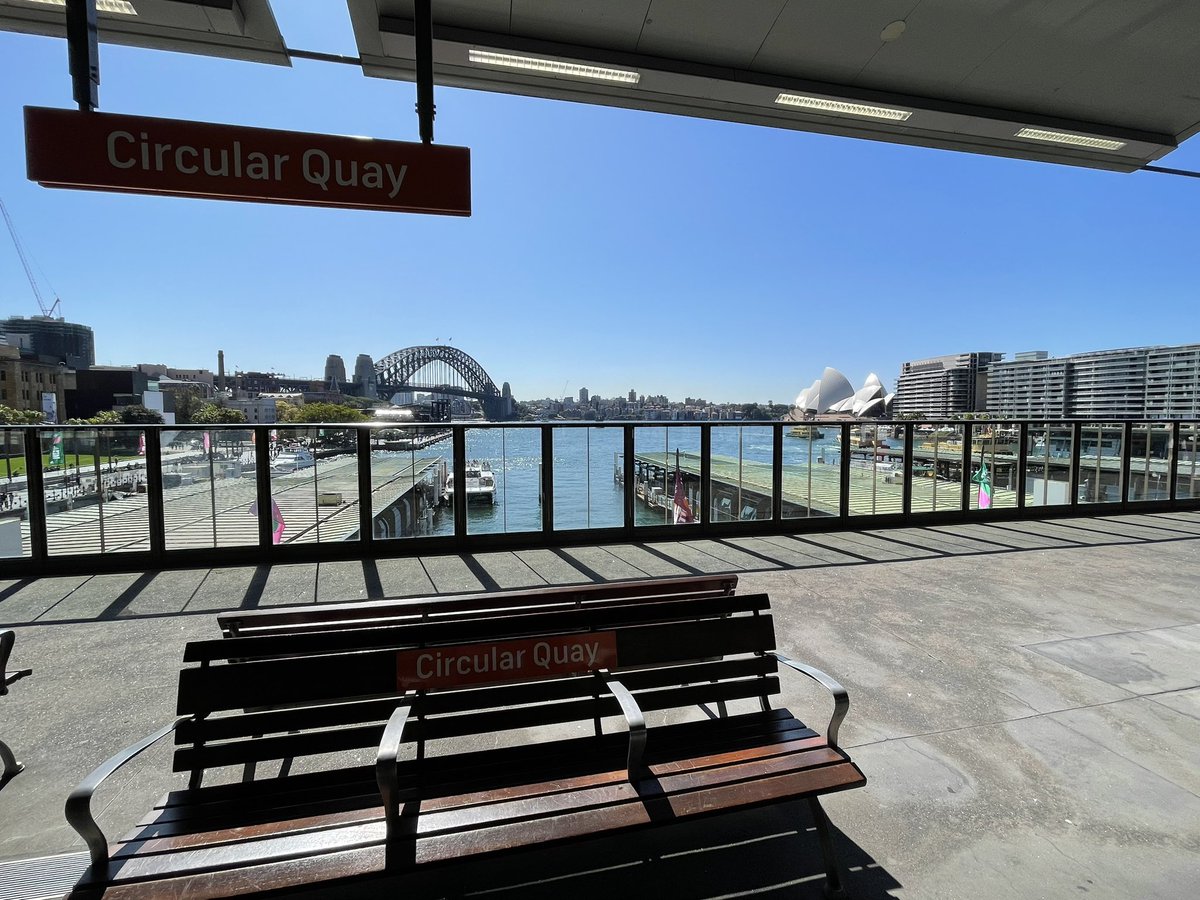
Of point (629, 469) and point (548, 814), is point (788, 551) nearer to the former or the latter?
point (629, 469)

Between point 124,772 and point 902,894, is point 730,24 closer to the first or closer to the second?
point 902,894

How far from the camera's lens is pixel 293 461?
20.3 feet

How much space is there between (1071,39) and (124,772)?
808cm

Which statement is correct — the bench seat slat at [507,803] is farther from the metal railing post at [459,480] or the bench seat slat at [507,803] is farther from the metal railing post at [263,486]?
the metal railing post at [263,486]

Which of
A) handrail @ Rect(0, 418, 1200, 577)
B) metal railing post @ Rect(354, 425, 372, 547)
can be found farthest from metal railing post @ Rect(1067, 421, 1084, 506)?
metal railing post @ Rect(354, 425, 372, 547)

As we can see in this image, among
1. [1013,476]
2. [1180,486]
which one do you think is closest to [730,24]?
[1013,476]

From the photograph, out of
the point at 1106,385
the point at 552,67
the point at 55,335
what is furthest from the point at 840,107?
the point at 55,335

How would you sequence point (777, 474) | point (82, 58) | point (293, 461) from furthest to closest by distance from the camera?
point (777, 474)
point (293, 461)
point (82, 58)

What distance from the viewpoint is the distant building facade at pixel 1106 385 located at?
11.4 m

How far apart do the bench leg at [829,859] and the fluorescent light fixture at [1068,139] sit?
695cm

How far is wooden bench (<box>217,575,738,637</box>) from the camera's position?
230cm

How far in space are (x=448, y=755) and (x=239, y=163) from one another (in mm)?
2580

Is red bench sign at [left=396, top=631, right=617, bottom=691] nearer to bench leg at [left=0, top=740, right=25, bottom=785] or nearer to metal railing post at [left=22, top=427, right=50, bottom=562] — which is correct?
bench leg at [left=0, top=740, right=25, bottom=785]

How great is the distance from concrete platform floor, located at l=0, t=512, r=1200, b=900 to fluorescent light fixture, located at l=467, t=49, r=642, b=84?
4544mm
